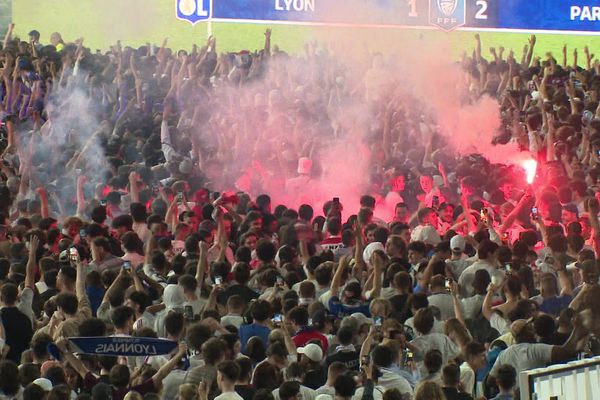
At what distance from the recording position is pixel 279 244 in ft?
38.4

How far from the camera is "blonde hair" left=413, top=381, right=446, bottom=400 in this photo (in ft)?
23.4

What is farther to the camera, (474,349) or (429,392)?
Result: (474,349)

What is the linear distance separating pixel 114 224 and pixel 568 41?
688 inches

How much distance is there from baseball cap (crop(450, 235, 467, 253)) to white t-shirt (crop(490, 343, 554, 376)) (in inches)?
104

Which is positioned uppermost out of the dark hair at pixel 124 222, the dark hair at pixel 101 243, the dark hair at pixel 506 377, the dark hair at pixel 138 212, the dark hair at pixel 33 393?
the dark hair at pixel 138 212

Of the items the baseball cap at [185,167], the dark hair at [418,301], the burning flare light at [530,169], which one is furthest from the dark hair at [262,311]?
the burning flare light at [530,169]

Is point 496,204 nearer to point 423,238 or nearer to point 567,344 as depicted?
point 423,238

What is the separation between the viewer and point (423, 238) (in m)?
11.8

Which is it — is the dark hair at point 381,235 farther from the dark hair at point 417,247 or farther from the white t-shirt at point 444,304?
the white t-shirt at point 444,304

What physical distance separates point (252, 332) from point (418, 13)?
56.3 feet

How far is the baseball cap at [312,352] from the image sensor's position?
816 cm

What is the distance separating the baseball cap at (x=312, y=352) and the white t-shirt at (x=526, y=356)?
3.25 feet

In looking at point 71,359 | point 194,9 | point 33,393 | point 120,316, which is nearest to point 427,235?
point 120,316

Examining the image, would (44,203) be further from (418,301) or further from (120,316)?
(418,301)
